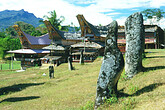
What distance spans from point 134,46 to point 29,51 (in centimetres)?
3937

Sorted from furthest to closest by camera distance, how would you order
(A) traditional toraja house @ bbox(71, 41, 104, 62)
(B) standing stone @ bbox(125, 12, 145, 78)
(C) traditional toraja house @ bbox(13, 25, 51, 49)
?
(C) traditional toraja house @ bbox(13, 25, 51, 49) < (A) traditional toraja house @ bbox(71, 41, 104, 62) < (B) standing stone @ bbox(125, 12, 145, 78)

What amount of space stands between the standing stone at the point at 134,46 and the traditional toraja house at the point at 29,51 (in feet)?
121

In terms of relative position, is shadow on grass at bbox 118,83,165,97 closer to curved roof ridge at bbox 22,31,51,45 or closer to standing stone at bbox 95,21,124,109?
standing stone at bbox 95,21,124,109

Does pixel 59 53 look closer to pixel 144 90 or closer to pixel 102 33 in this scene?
pixel 102 33

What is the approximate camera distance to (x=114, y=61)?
825 cm

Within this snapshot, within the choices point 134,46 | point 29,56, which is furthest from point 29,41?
point 134,46

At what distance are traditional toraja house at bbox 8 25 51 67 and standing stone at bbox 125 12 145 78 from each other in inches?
1449

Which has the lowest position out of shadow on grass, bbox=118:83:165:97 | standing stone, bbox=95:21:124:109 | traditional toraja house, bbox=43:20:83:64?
shadow on grass, bbox=118:83:165:97

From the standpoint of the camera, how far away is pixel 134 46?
1248cm

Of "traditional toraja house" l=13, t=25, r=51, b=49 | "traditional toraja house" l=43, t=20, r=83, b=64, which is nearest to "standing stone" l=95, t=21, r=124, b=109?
"traditional toraja house" l=43, t=20, r=83, b=64

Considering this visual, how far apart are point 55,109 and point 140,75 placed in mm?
6315

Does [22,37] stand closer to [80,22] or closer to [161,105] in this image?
[80,22]

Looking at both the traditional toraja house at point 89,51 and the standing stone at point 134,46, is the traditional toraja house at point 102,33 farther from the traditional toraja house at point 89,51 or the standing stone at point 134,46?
the standing stone at point 134,46

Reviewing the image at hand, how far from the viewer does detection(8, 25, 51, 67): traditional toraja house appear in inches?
1829
